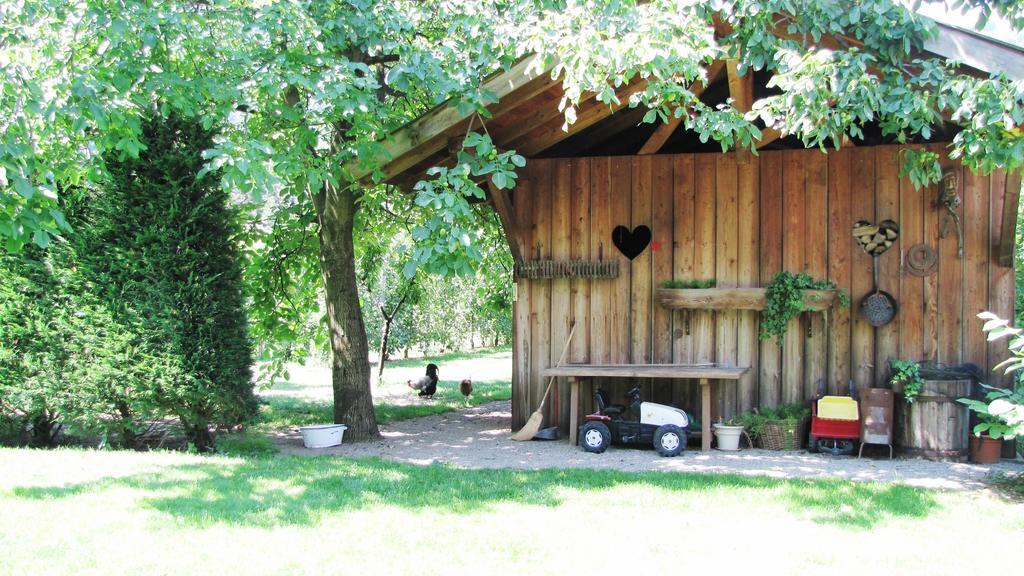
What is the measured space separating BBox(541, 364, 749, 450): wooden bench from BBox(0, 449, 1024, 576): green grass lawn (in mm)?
1321

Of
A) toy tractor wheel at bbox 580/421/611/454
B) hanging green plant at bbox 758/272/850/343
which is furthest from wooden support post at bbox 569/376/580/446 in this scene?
hanging green plant at bbox 758/272/850/343

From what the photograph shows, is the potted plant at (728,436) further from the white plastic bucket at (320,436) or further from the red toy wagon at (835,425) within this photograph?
the white plastic bucket at (320,436)

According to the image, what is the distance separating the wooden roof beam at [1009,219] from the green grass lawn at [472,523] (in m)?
2.47

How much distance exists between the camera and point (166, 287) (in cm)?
645

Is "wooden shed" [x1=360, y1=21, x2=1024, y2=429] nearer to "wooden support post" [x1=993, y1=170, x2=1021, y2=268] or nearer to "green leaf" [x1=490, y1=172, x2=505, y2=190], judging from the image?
"wooden support post" [x1=993, y1=170, x2=1021, y2=268]

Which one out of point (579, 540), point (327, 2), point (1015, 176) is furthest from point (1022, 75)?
point (327, 2)

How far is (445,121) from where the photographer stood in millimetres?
6508

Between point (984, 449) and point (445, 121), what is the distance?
5.22 m

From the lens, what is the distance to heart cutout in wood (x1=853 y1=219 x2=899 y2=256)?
23.6ft

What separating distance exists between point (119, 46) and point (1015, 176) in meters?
7.01

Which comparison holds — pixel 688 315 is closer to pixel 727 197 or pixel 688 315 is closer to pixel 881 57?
pixel 727 197

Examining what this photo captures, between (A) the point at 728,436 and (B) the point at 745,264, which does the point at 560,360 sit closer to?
(A) the point at 728,436

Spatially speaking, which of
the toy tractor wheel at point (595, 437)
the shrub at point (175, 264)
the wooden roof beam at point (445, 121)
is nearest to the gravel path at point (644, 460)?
the toy tractor wheel at point (595, 437)

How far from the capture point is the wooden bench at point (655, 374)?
6988mm
